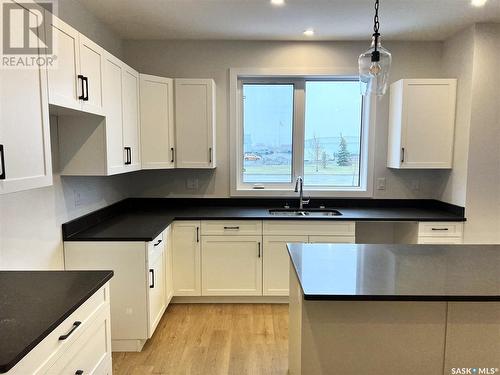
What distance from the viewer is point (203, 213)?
10.6ft

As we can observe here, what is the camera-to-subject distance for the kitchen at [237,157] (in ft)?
7.60

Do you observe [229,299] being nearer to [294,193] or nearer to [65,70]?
[294,193]

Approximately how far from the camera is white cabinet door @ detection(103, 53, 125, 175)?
2.37 m

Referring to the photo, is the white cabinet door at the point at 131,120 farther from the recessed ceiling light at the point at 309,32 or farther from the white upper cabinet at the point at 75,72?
the recessed ceiling light at the point at 309,32

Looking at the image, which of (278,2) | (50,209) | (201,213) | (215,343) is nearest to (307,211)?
(201,213)

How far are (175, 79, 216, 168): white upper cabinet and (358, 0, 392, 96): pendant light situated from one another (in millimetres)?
1737

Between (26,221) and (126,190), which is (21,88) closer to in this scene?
(26,221)

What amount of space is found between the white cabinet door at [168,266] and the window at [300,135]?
1.02 meters

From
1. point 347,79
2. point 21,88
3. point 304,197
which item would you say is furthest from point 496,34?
point 21,88

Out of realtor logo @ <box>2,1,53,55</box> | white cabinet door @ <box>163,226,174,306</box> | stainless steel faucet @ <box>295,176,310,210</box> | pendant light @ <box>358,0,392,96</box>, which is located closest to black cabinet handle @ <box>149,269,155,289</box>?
white cabinet door @ <box>163,226,174,306</box>

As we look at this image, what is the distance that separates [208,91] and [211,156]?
643mm

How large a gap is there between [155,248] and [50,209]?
2.53ft

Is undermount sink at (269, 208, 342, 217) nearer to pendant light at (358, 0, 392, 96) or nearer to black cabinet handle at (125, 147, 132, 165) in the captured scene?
black cabinet handle at (125, 147, 132, 165)

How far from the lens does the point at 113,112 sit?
2490 millimetres
